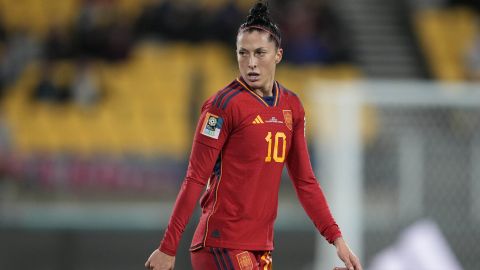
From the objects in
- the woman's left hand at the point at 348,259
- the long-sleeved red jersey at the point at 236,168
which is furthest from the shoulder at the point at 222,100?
the woman's left hand at the point at 348,259

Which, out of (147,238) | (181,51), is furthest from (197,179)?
(181,51)

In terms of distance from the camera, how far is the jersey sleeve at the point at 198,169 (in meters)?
3.39

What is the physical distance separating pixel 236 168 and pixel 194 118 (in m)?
2.77

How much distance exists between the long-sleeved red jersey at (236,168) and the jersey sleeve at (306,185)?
2.0 inches

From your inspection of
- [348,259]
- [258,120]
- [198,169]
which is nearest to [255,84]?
[258,120]

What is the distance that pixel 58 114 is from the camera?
11352 millimetres

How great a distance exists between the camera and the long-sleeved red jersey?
3.43 m

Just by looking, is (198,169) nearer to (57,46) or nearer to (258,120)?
(258,120)

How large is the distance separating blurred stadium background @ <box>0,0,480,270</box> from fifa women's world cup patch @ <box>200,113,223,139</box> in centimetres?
286

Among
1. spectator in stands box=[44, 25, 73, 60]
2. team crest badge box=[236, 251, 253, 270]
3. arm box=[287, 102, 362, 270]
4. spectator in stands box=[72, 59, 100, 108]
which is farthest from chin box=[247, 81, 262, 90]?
spectator in stands box=[44, 25, 73, 60]

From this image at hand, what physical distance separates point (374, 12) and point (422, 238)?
8.31 meters

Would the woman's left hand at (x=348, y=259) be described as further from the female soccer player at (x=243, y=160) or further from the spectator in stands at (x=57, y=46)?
the spectator in stands at (x=57, y=46)

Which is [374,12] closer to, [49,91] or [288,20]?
[288,20]

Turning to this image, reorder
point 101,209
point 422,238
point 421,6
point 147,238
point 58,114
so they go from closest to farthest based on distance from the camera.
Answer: point 422,238
point 147,238
point 101,209
point 58,114
point 421,6
